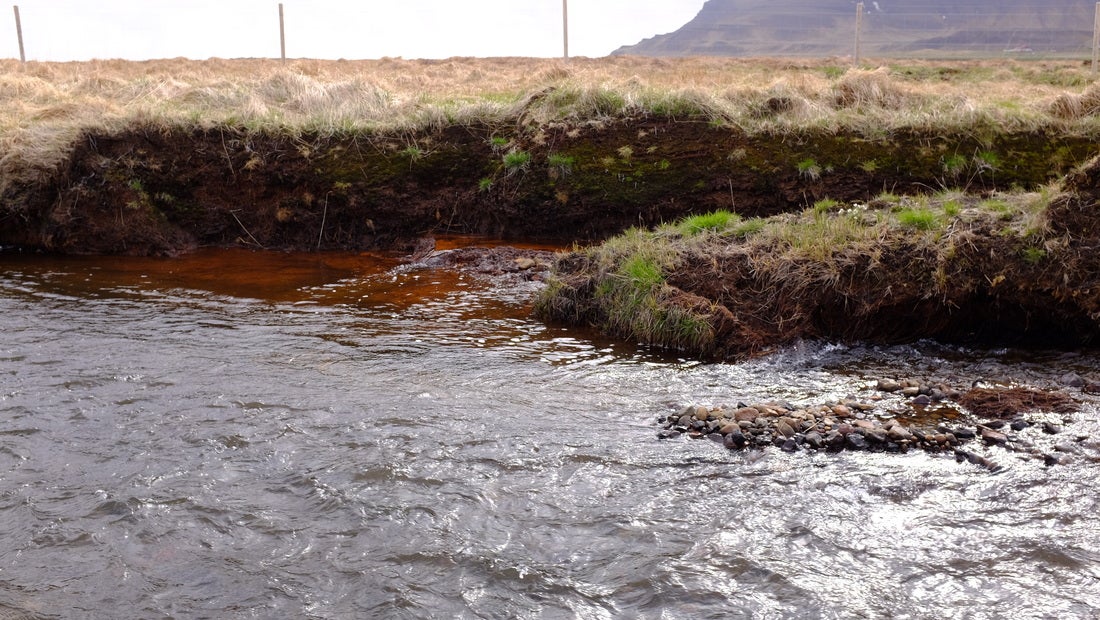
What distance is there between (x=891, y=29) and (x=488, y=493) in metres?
81.9

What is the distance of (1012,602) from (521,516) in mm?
2481

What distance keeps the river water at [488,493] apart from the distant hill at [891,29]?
58.9 meters

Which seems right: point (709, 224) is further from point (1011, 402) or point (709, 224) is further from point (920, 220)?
point (1011, 402)

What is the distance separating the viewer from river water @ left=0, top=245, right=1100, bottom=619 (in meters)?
4.23

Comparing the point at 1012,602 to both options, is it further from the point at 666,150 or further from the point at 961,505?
the point at 666,150

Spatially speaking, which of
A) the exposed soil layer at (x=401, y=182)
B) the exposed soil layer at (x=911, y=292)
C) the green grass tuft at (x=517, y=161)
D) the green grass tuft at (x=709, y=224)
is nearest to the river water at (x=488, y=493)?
the exposed soil layer at (x=911, y=292)

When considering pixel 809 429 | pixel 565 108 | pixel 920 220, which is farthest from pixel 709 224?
pixel 565 108

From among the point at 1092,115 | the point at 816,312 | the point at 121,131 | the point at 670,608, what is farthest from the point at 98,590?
the point at 1092,115

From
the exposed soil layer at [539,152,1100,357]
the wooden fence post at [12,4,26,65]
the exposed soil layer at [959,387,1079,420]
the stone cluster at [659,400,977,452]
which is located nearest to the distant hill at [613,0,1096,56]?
the wooden fence post at [12,4,26,65]

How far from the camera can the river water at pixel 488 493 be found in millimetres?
4234

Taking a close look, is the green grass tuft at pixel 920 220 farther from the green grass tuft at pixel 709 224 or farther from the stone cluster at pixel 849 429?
the stone cluster at pixel 849 429

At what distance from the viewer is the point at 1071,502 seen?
15.9ft

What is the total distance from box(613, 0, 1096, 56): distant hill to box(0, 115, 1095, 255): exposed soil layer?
52.8 meters

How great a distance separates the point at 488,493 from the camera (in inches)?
205
